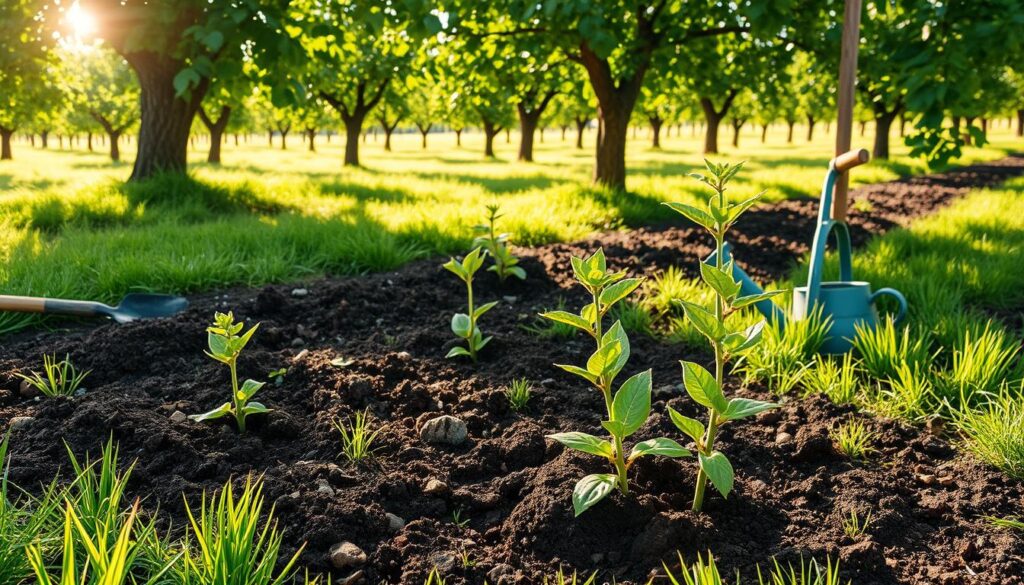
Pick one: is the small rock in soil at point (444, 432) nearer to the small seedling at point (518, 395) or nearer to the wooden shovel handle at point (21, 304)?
the small seedling at point (518, 395)

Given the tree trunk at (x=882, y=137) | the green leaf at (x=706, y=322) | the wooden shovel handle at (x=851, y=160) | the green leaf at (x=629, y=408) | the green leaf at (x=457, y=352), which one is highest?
the tree trunk at (x=882, y=137)

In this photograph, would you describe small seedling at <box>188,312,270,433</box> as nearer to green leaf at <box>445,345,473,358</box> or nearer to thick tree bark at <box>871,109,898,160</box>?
green leaf at <box>445,345,473,358</box>

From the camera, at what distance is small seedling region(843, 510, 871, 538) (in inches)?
62.3

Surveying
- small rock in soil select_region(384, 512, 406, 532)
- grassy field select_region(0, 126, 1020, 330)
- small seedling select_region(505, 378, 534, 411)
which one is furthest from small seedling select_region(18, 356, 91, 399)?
small seedling select_region(505, 378, 534, 411)

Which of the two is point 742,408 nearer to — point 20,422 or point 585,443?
point 585,443

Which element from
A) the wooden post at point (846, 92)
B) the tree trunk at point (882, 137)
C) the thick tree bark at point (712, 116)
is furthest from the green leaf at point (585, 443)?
the thick tree bark at point (712, 116)

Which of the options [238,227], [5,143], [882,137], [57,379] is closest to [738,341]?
[57,379]

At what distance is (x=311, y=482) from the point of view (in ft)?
5.99

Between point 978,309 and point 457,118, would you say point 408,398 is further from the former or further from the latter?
point 457,118

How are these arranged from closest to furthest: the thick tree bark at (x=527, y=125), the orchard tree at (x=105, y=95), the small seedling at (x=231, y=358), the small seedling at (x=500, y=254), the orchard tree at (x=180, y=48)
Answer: the small seedling at (x=231, y=358) < the small seedling at (x=500, y=254) < the orchard tree at (x=180, y=48) < the thick tree bark at (x=527, y=125) < the orchard tree at (x=105, y=95)

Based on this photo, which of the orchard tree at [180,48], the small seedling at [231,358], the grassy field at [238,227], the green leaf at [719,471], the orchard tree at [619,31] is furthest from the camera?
the orchard tree at [619,31]

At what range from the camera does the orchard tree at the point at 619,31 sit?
6.87m

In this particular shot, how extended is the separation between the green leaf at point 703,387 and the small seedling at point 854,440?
80 cm

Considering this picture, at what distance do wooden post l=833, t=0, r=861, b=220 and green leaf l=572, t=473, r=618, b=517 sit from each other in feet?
7.11
